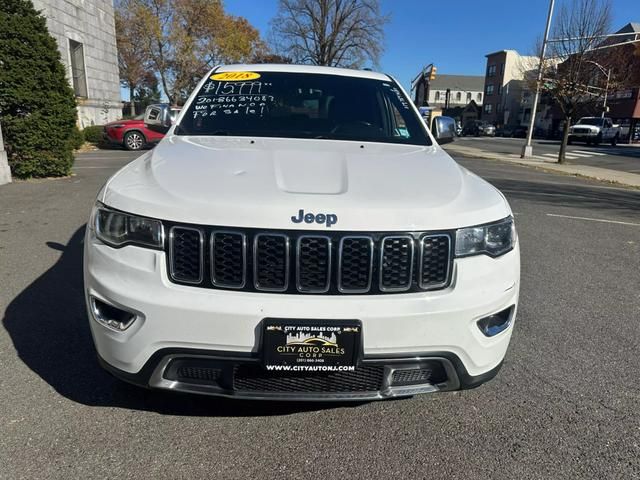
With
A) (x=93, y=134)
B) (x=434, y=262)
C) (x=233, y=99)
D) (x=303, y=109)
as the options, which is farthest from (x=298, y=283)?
(x=93, y=134)

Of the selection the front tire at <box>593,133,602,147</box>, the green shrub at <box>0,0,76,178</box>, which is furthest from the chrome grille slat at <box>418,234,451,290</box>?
the front tire at <box>593,133,602,147</box>

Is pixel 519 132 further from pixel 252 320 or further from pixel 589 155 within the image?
pixel 252 320

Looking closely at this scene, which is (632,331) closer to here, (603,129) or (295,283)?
(295,283)

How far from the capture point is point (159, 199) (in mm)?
1951

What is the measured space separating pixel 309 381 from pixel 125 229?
1.01 meters

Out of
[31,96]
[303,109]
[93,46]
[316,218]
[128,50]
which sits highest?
[128,50]

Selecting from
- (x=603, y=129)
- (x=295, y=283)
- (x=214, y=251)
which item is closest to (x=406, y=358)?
(x=295, y=283)

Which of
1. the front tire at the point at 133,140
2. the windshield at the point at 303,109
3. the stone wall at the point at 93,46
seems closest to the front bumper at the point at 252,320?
the windshield at the point at 303,109

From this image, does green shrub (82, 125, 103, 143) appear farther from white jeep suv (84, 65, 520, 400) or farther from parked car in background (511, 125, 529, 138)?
parked car in background (511, 125, 529, 138)

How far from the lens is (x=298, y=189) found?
199 centimetres

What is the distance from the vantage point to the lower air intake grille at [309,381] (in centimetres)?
196

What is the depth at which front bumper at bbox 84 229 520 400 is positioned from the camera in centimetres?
184

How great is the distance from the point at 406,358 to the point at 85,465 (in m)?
1.44

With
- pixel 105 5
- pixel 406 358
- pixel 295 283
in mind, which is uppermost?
pixel 105 5
